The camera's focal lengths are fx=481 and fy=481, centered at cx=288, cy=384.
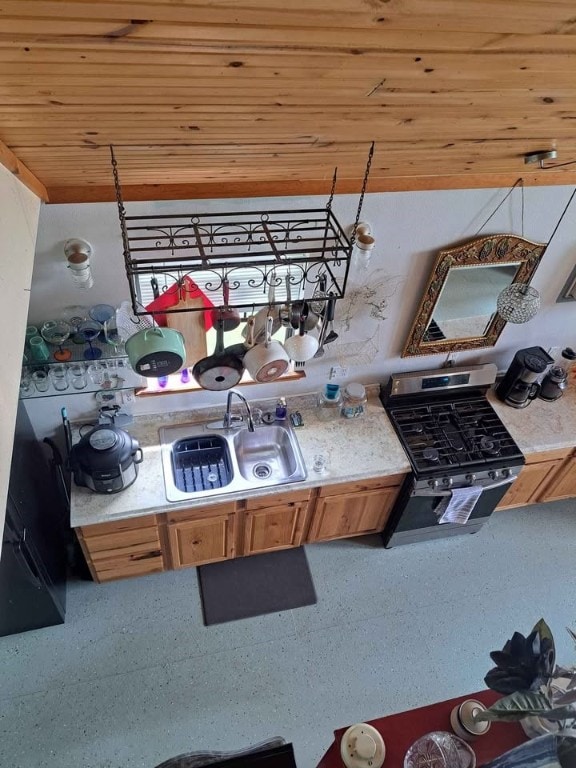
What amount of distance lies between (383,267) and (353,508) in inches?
54.2

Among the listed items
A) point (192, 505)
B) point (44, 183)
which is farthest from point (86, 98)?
point (192, 505)

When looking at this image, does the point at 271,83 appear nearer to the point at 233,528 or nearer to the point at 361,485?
the point at 361,485

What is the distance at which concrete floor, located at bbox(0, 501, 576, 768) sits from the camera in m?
2.34

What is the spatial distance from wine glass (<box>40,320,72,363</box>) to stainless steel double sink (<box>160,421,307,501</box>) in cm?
73

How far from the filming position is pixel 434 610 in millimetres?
2855

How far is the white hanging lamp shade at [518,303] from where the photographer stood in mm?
2371

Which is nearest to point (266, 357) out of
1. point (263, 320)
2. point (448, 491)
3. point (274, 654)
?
point (263, 320)

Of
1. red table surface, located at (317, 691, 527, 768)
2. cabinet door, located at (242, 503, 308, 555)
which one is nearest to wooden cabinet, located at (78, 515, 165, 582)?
cabinet door, located at (242, 503, 308, 555)

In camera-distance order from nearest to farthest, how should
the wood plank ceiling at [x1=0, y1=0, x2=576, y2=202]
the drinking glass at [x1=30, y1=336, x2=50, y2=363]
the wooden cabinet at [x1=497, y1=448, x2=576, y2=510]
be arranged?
the wood plank ceiling at [x1=0, y1=0, x2=576, y2=202]
the drinking glass at [x1=30, y1=336, x2=50, y2=363]
the wooden cabinet at [x1=497, y1=448, x2=576, y2=510]

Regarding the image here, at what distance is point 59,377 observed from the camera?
2254 mm

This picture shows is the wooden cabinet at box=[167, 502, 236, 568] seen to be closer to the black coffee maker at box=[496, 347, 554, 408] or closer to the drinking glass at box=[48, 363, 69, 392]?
the drinking glass at box=[48, 363, 69, 392]

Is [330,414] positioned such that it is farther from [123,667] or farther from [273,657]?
[123,667]

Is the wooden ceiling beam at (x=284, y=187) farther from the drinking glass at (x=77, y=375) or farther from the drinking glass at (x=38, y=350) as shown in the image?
the drinking glass at (x=77, y=375)

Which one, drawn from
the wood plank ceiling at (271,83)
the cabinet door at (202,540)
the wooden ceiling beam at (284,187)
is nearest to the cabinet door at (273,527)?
the cabinet door at (202,540)
